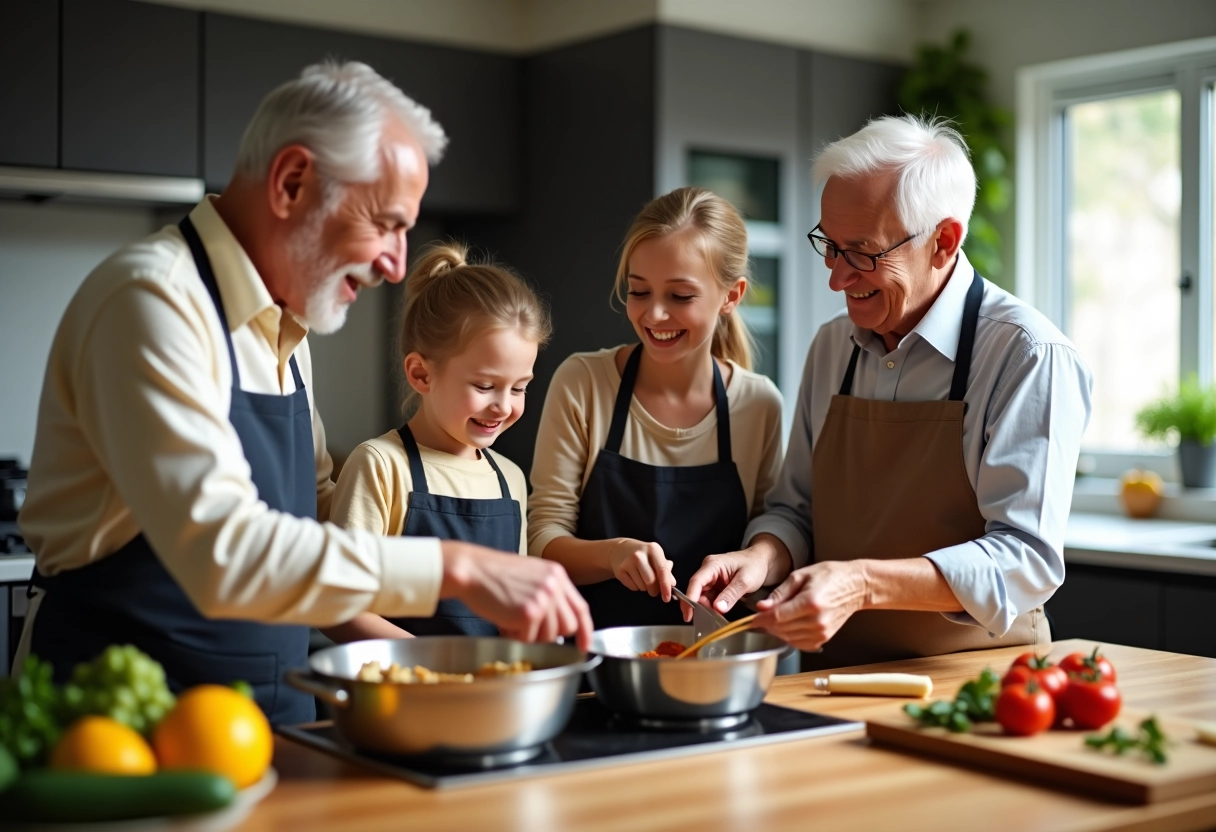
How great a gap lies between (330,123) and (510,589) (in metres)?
0.54

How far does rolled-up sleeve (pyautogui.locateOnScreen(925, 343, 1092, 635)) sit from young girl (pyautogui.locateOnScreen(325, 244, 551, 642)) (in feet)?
2.21

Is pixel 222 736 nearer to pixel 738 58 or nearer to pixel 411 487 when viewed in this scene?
pixel 411 487

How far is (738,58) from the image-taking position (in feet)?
12.8

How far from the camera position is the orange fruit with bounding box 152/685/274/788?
3.83ft

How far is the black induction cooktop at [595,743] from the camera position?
1.31 m

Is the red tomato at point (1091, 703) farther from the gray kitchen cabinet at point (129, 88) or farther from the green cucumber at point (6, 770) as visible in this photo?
the gray kitchen cabinet at point (129, 88)

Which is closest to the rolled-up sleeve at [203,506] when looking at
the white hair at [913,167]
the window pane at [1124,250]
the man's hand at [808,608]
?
the man's hand at [808,608]

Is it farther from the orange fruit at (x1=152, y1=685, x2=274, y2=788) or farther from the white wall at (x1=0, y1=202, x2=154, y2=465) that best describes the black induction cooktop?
the white wall at (x1=0, y1=202, x2=154, y2=465)

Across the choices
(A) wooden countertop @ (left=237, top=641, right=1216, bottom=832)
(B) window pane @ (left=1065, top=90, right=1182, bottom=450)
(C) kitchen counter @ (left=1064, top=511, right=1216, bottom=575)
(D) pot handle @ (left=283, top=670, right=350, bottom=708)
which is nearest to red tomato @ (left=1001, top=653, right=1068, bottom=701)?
(A) wooden countertop @ (left=237, top=641, right=1216, bottom=832)

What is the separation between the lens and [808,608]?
165 cm

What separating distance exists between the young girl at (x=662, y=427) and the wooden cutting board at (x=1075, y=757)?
2.42 feet

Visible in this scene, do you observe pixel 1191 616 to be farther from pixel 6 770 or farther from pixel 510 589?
pixel 6 770

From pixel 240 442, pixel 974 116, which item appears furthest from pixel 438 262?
pixel 974 116

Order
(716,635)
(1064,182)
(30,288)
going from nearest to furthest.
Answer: (716,635)
(30,288)
(1064,182)
